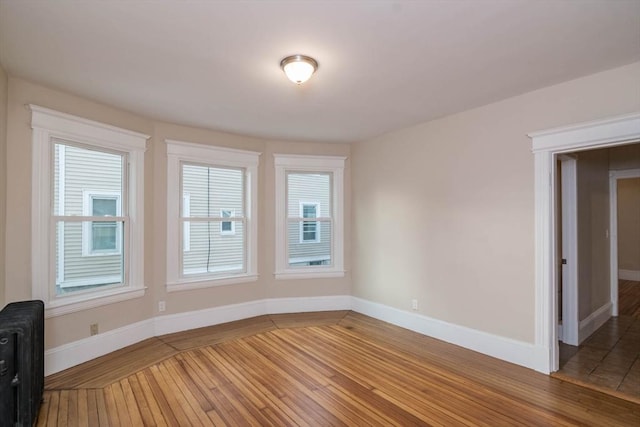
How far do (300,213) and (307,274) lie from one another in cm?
94

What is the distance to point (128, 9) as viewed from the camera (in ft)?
6.24

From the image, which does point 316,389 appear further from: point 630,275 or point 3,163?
point 630,275

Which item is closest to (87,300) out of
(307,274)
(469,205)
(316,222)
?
(307,274)

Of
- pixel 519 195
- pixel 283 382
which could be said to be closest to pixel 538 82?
pixel 519 195

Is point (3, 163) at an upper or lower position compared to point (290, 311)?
upper

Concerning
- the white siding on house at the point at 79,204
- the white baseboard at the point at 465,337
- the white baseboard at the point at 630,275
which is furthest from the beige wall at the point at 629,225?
the white siding on house at the point at 79,204

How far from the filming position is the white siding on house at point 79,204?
3.22 m

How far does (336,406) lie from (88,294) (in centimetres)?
269

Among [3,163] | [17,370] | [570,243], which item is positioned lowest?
[17,370]

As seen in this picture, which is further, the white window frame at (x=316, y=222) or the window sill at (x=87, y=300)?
the white window frame at (x=316, y=222)

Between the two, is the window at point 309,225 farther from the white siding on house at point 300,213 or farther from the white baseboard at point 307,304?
the white baseboard at point 307,304

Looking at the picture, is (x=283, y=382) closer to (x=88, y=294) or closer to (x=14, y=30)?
(x=88, y=294)

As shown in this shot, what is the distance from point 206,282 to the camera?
175 inches

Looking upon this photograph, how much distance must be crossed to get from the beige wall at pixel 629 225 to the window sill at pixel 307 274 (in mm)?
7309
